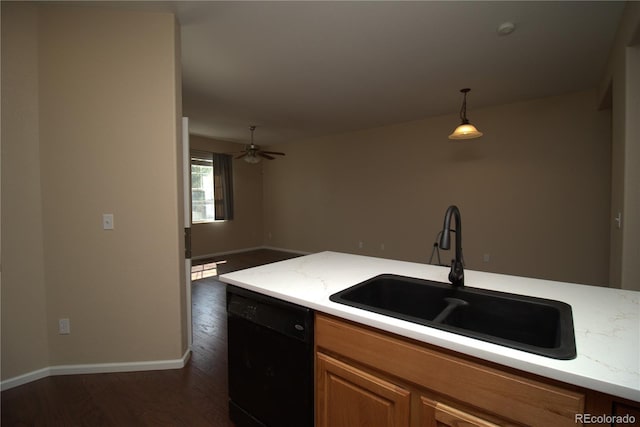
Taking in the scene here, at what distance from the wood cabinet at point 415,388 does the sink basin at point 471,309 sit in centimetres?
9

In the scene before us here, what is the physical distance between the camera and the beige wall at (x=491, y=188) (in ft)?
11.7

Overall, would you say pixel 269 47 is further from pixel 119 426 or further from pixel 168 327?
pixel 119 426

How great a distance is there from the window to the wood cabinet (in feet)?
19.0

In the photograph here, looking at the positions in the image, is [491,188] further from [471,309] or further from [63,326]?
[63,326]

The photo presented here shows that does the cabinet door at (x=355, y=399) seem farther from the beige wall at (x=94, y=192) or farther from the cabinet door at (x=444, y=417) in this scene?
the beige wall at (x=94, y=192)

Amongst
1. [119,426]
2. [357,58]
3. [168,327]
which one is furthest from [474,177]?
[119,426]

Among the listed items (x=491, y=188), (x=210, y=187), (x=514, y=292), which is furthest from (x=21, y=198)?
(x=491, y=188)

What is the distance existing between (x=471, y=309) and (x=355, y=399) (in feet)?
2.00

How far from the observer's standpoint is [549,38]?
2.39 meters

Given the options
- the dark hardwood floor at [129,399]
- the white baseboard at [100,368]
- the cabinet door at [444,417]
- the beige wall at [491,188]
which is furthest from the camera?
the beige wall at [491,188]

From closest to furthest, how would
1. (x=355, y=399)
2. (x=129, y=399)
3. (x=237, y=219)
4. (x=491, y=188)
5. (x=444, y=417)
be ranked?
(x=444, y=417) → (x=355, y=399) → (x=129, y=399) → (x=491, y=188) → (x=237, y=219)

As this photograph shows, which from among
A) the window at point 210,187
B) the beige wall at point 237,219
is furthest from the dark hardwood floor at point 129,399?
the window at point 210,187

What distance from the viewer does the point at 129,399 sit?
1.80m

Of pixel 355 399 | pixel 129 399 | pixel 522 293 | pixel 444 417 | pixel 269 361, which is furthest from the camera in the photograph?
pixel 129 399
